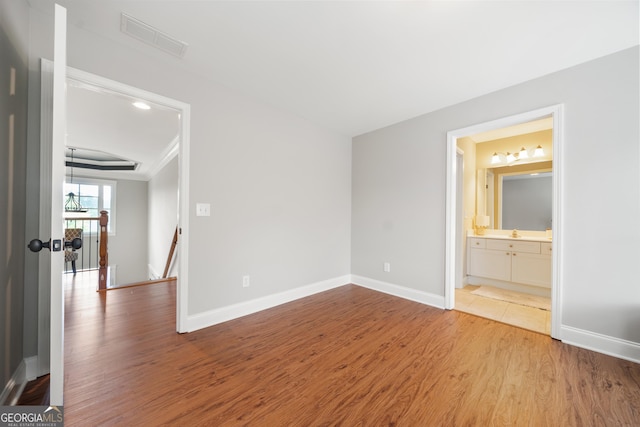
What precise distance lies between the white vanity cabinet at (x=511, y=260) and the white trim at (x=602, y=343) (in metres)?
1.56

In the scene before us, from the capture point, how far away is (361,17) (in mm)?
1674

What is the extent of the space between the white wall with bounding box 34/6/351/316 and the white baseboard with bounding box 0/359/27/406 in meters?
1.03

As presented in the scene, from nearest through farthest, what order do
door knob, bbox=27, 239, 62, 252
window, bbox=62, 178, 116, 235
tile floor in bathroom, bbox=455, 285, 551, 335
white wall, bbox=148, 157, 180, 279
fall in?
door knob, bbox=27, 239, 62, 252, tile floor in bathroom, bbox=455, 285, 551, 335, white wall, bbox=148, 157, 180, 279, window, bbox=62, 178, 116, 235

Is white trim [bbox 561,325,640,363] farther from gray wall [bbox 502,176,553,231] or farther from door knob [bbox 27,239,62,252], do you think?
door knob [bbox 27,239,62,252]

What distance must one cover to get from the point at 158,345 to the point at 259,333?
0.84 m

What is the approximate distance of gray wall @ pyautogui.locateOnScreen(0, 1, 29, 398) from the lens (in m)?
1.29

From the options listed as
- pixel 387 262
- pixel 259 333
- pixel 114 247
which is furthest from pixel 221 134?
pixel 114 247

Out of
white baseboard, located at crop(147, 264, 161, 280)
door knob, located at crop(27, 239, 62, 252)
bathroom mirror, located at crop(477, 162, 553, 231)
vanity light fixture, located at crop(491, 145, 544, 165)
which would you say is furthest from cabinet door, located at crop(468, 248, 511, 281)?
white baseboard, located at crop(147, 264, 161, 280)

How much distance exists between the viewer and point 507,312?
9.47 ft

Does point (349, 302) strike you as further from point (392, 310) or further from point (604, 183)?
point (604, 183)

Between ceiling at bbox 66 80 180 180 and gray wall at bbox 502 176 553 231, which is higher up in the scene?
ceiling at bbox 66 80 180 180

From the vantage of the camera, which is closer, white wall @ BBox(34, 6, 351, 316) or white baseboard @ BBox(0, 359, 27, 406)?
white baseboard @ BBox(0, 359, 27, 406)

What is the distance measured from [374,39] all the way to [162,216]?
6.08 meters

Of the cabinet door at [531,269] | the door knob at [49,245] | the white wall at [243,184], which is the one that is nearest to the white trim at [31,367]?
the white wall at [243,184]
